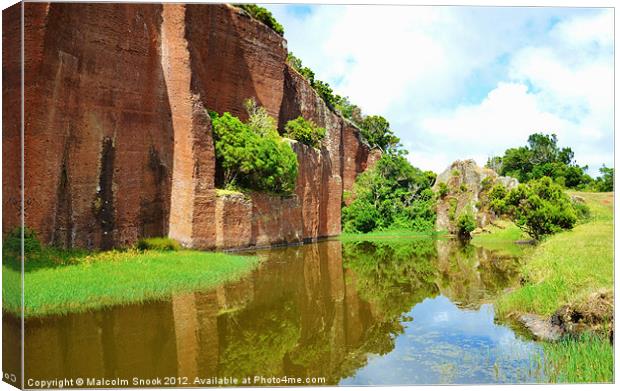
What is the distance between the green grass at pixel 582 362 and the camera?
5676 millimetres

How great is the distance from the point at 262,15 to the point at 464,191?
20.7m

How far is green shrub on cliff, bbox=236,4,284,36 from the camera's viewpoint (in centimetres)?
2358

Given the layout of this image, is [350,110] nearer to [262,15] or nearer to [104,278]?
[262,15]

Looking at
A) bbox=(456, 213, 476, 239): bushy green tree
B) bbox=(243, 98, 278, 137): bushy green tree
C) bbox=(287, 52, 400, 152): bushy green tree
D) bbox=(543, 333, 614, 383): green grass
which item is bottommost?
bbox=(543, 333, 614, 383): green grass

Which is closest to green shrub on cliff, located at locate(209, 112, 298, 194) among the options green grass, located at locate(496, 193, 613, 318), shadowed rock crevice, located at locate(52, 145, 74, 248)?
shadowed rock crevice, located at locate(52, 145, 74, 248)

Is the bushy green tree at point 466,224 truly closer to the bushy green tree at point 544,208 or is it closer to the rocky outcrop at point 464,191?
the rocky outcrop at point 464,191

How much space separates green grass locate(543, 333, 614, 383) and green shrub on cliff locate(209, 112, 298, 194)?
1489cm

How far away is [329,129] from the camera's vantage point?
36.3m

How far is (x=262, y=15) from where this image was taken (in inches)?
972

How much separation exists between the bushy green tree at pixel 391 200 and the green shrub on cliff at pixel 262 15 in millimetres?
14658

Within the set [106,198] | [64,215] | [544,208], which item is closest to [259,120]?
[106,198]

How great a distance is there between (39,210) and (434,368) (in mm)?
8667

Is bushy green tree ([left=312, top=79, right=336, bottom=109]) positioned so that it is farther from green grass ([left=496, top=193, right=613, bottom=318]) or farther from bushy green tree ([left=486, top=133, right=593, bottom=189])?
green grass ([left=496, top=193, right=613, bottom=318])

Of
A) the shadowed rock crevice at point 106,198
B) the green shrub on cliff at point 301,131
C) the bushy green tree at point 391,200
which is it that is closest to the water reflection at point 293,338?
the shadowed rock crevice at point 106,198
